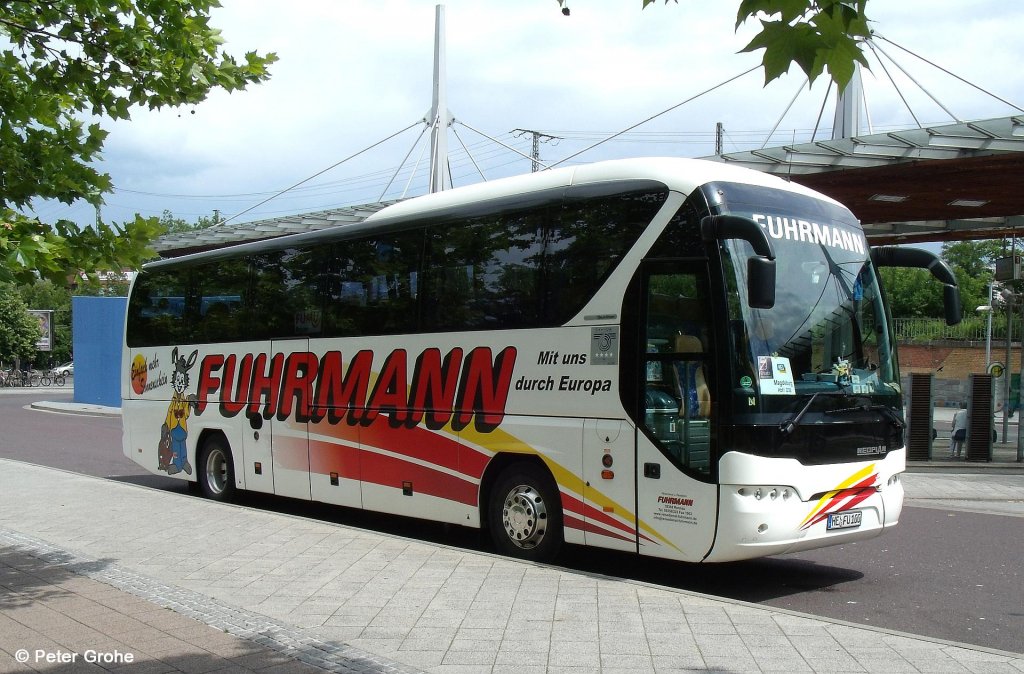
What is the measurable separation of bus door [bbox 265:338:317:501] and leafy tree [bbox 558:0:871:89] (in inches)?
336

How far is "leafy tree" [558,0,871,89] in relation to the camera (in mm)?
4121

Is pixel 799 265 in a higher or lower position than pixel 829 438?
higher

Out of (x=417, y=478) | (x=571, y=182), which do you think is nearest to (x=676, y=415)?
(x=571, y=182)

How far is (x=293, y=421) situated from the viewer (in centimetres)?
1208

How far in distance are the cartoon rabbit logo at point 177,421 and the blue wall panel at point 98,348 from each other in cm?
2566

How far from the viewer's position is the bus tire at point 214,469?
1355 centimetres

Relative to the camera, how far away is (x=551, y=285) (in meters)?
9.16

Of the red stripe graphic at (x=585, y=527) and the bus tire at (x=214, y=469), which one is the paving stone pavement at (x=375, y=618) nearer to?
the red stripe graphic at (x=585, y=527)

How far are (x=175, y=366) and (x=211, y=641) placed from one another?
29.0ft

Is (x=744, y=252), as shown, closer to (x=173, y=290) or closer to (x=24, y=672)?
(x=24, y=672)

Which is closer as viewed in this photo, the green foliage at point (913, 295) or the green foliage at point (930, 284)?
the green foliage at point (930, 284)

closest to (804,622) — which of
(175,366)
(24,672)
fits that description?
(24,672)

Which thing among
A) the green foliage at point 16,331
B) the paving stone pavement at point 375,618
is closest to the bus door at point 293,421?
the paving stone pavement at point 375,618

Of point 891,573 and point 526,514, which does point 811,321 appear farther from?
point 526,514
